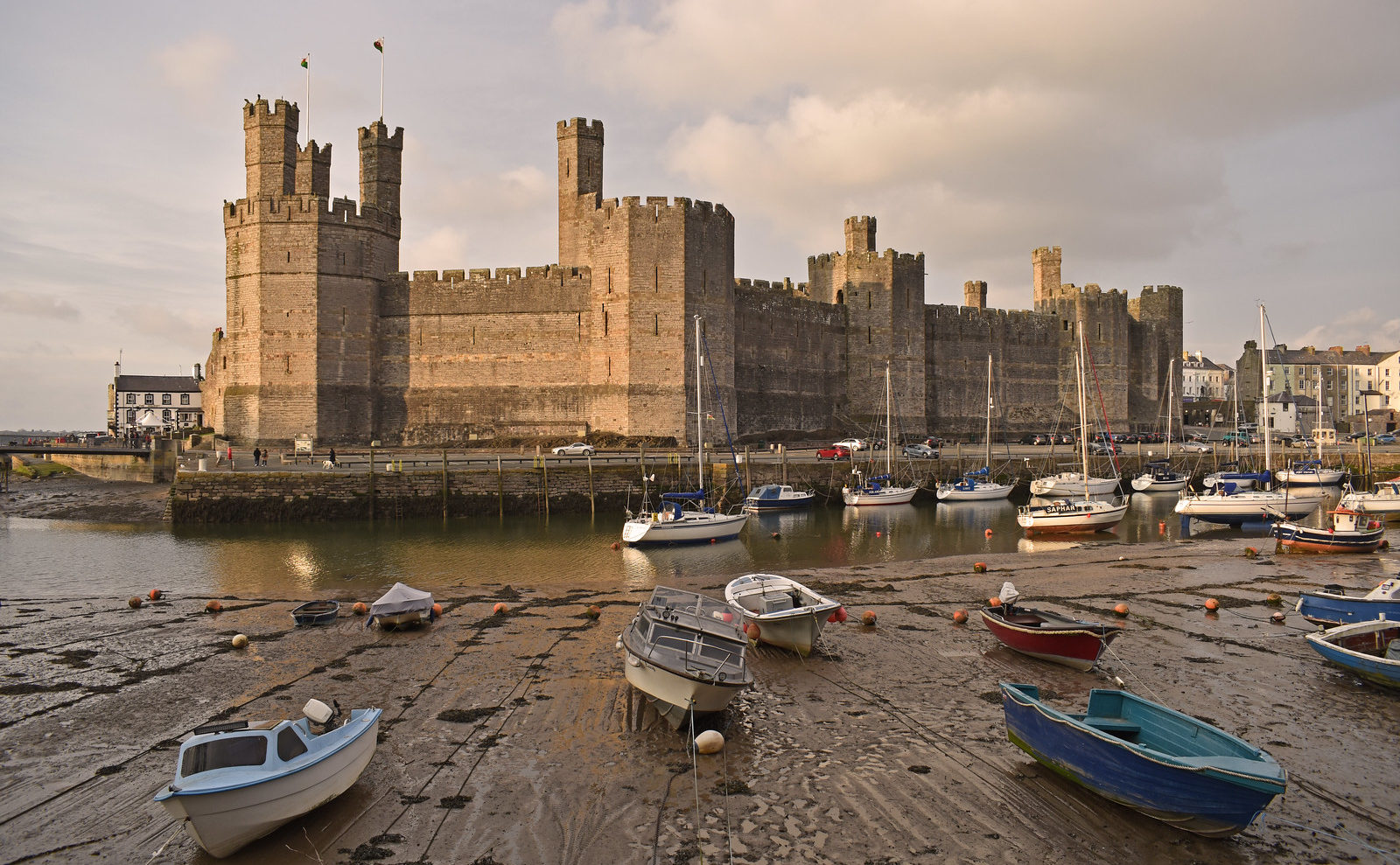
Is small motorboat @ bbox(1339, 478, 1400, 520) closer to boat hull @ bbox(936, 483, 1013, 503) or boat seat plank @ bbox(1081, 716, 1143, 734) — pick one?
boat hull @ bbox(936, 483, 1013, 503)

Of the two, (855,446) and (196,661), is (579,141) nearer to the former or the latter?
(855,446)

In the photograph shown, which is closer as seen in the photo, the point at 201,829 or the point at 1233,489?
the point at 201,829

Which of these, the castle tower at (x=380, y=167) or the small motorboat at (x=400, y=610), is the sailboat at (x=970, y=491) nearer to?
the small motorboat at (x=400, y=610)

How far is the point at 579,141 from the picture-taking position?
1565 inches

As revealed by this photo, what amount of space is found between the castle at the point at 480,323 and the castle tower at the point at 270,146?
75mm

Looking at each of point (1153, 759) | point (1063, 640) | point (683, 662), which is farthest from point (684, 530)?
point (1153, 759)

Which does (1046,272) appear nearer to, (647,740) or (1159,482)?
(1159,482)

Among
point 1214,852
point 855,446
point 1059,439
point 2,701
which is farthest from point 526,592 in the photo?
point 1059,439

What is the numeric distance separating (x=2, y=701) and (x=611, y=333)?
2919cm

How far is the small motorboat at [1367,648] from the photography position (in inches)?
369

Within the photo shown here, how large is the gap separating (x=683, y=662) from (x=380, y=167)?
36.9m

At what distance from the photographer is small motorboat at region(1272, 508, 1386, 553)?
19.4 meters

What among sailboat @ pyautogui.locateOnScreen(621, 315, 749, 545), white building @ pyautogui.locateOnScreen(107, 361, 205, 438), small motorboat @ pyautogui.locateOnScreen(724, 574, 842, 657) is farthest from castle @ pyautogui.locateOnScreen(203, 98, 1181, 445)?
white building @ pyautogui.locateOnScreen(107, 361, 205, 438)

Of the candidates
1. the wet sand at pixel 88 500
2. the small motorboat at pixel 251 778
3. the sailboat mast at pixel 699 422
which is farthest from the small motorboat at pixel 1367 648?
the wet sand at pixel 88 500
